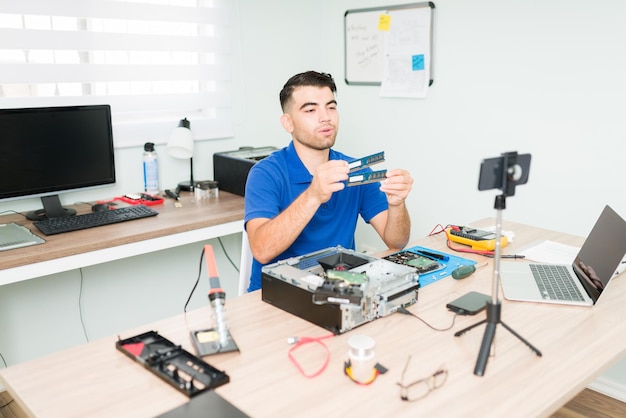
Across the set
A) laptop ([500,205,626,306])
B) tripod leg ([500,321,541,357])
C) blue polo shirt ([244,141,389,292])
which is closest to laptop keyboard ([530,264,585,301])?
laptop ([500,205,626,306])

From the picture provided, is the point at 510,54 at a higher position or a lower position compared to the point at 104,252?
higher

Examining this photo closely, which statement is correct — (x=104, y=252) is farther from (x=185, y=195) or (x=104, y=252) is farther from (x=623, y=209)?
(x=623, y=209)

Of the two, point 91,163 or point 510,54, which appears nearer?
point 91,163

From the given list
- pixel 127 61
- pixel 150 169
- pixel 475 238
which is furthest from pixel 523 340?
pixel 127 61

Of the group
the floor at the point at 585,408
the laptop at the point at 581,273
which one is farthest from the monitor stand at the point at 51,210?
the laptop at the point at 581,273

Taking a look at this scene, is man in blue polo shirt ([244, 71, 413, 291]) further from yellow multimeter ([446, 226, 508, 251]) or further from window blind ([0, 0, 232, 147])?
window blind ([0, 0, 232, 147])

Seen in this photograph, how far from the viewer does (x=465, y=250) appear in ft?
6.89

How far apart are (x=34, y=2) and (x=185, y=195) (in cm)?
111

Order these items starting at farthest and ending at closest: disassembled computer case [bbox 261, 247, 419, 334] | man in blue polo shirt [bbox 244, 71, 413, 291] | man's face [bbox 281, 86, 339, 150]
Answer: man's face [bbox 281, 86, 339, 150] < man in blue polo shirt [bbox 244, 71, 413, 291] < disassembled computer case [bbox 261, 247, 419, 334]

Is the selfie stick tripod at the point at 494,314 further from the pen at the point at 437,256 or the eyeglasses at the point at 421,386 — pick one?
the pen at the point at 437,256

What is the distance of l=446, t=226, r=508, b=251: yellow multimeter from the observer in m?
2.07

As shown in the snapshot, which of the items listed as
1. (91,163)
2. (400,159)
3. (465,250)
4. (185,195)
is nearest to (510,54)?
(400,159)

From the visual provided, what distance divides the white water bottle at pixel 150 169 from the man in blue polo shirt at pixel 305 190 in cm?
102

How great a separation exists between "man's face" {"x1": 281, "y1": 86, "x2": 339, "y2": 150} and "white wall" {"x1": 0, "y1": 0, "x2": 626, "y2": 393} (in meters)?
1.18
